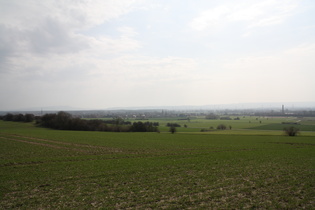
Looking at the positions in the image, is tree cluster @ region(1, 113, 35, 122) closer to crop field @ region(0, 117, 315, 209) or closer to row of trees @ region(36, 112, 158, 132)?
row of trees @ region(36, 112, 158, 132)

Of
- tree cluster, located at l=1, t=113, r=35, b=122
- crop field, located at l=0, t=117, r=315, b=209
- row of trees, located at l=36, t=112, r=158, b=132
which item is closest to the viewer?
crop field, located at l=0, t=117, r=315, b=209

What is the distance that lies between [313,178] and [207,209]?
10122 millimetres

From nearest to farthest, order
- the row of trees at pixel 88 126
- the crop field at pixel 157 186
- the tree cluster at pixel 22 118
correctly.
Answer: the crop field at pixel 157 186 → the row of trees at pixel 88 126 → the tree cluster at pixel 22 118

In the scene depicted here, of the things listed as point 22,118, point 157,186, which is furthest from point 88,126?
point 157,186

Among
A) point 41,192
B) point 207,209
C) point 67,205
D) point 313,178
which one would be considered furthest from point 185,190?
point 313,178

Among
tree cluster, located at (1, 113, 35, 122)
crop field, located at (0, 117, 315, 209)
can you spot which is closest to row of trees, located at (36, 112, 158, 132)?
tree cluster, located at (1, 113, 35, 122)

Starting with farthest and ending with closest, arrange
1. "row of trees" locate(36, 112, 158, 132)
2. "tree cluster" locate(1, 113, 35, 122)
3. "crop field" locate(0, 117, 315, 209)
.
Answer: "tree cluster" locate(1, 113, 35, 122) < "row of trees" locate(36, 112, 158, 132) < "crop field" locate(0, 117, 315, 209)

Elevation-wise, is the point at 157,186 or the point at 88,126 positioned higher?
the point at 157,186

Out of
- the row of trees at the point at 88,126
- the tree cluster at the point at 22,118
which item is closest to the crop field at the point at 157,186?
the row of trees at the point at 88,126

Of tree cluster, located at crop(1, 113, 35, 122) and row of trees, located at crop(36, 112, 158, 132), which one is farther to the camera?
tree cluster, located at crop(1, 113, 35, 122)

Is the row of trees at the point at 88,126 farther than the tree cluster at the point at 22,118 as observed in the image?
No

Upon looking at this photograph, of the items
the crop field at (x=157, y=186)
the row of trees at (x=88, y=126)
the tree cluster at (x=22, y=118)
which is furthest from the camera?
the tree cluster at (x=22, y=118)

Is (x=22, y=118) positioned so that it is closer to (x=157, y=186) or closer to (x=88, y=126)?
(x=88, y=126)

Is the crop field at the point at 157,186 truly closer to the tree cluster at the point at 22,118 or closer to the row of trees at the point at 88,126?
the row of trees at the point at 88,126
